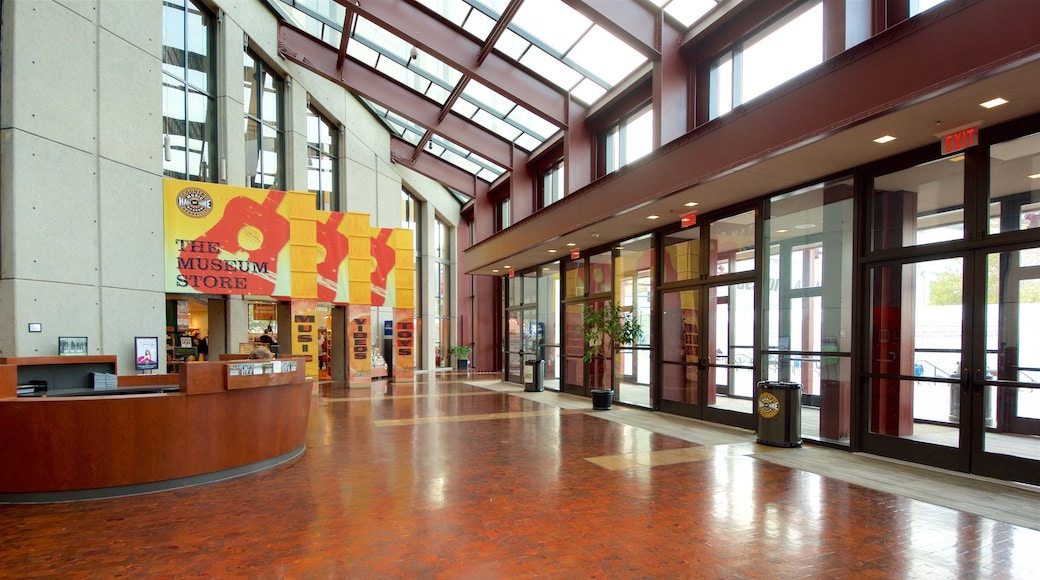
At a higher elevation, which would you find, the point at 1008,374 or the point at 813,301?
the point at 813,301

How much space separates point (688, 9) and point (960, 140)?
513 centimetres

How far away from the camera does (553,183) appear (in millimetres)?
15406

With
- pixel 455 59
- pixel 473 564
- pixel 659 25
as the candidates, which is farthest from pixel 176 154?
pixel 473 564

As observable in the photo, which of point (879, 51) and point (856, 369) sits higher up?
point (879, 51)

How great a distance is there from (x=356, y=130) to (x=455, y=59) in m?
8.37

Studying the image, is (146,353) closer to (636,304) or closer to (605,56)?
(636,304)

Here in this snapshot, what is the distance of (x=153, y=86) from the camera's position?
1028 centimetres

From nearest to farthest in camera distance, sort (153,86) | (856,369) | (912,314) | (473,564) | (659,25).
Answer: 1. (473,564)
2. (912,314)
3. (856,369)
4. (659,25)
5. (153,86)

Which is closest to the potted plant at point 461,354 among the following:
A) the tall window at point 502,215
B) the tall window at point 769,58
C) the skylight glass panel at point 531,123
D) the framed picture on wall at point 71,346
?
the tall window at point 502,215

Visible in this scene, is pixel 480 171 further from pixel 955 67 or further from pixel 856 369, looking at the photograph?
pixel 955 67

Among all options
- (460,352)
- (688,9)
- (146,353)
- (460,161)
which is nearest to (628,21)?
(688,9)

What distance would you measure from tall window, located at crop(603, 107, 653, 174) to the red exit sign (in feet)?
18.3

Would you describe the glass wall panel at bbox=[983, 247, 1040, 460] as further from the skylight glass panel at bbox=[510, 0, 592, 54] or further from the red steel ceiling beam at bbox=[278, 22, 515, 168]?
the red steel ceiling beam at bbox=[278, 22, 515, 168]

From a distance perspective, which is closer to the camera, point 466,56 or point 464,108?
point 466,56
